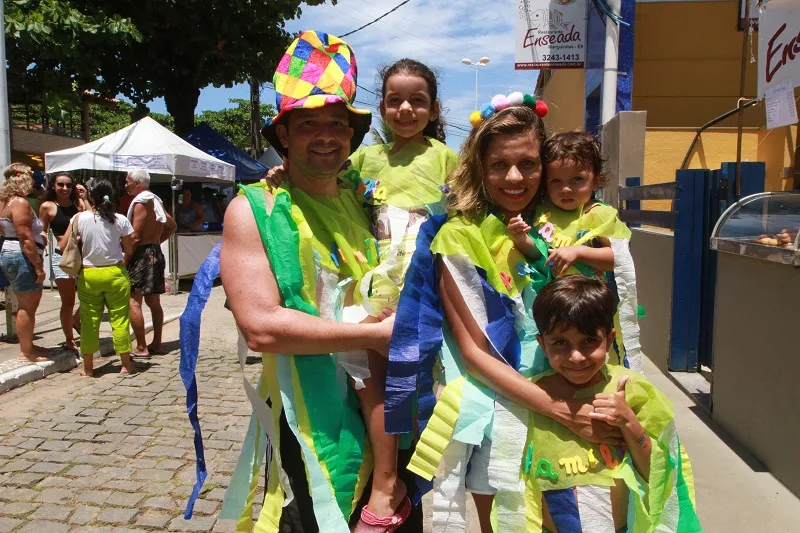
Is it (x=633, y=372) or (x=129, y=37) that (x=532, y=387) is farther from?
(x=129, y=37)

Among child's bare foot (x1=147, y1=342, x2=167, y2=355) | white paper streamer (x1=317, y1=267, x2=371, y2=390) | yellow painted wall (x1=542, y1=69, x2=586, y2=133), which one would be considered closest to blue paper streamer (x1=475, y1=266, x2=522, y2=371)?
white paper streamer (x1=317, y1=267, x2=371, y2=390)

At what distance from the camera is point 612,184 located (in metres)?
6.96

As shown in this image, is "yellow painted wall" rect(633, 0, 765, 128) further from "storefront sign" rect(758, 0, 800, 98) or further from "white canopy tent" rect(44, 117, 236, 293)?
"white canopy tent" rect(44, 117, 236, 293)

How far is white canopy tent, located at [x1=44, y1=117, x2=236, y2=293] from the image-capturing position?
35.5 feet

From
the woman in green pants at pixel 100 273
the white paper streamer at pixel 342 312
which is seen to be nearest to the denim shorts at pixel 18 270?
the woman in green pants at pixel 100 273

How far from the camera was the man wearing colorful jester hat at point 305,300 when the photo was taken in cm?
178

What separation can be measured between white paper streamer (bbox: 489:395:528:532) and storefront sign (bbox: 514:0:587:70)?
733 centimetres

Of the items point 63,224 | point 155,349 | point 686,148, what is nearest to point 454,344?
point 155,349

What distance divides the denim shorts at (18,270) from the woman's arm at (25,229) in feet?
0.22

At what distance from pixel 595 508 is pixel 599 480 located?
77 mm

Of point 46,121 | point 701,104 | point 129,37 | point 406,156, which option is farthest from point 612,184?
point 46,121

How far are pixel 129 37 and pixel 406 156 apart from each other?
1149 cm

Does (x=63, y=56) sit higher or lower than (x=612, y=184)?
higher

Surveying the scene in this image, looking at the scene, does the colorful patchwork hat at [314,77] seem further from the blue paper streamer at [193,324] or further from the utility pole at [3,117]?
the utility pole at [3,117]
